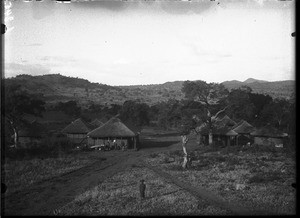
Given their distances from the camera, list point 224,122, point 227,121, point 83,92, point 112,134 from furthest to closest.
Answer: point 83,92
point 227,121
point 224,122
point 112,134

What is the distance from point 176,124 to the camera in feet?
87.0

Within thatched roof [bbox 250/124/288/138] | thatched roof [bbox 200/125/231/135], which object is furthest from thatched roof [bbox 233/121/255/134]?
thatched roof [bbox 250/124/288/138]

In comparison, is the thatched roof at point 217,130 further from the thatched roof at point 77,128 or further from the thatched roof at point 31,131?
the thatched roof at point 31,131

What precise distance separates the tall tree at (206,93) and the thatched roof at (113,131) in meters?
8.56

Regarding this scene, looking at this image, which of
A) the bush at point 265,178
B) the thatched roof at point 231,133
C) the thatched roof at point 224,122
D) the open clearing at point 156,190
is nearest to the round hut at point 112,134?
the thatched roof at point 231,133

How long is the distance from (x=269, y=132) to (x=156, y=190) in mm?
25619

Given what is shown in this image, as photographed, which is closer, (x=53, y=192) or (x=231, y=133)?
(x=53, y=192)

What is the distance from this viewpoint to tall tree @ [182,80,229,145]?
3440 centimetres

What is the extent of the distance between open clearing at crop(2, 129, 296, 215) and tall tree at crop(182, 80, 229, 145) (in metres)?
12.9

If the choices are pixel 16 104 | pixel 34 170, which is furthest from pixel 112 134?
pixel 34 170

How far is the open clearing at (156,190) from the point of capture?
11.8 m

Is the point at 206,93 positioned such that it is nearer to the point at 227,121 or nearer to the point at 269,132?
the point at 269,132


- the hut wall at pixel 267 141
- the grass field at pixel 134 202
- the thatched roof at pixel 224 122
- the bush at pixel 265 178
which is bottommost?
the hut wall at pixel 267 141

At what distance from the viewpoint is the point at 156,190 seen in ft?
48.7
